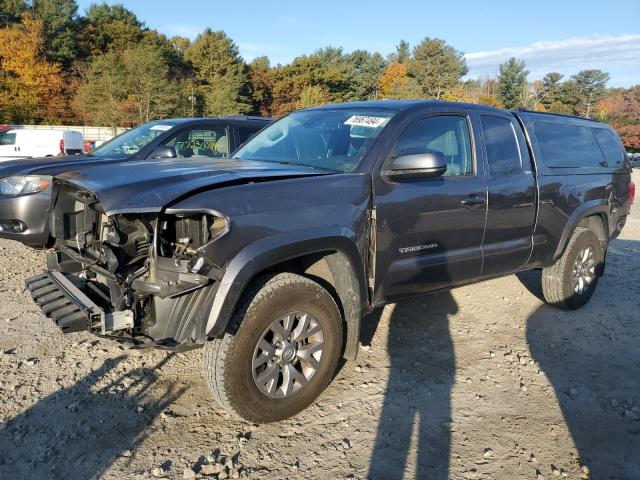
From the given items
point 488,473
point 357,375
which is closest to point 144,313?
point 357,375

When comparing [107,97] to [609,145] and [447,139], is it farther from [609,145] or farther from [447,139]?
[447,139]

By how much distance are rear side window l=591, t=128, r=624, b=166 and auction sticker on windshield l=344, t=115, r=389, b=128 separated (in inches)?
116

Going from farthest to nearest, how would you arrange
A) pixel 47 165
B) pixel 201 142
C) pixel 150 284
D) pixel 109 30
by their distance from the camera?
pixel 109 30 < pixel 201 142 < pixel 47 165 < pixel 150 284

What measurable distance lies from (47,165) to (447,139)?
4323 millimetres

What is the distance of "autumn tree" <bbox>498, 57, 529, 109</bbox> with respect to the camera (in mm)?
69875

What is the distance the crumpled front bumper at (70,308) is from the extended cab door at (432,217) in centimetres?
162

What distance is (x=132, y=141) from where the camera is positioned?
21.2ft

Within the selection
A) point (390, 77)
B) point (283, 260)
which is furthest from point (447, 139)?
point (390, 77)

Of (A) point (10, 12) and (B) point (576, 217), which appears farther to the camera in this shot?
(A) point (10, 12)

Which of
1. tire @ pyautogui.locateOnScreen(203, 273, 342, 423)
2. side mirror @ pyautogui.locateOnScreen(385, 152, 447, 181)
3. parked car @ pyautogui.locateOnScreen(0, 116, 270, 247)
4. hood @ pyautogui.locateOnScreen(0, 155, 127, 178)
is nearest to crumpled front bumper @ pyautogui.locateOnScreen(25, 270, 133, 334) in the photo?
tire @ pyautogui.locateOnScreen(203, 273, 342, 423)

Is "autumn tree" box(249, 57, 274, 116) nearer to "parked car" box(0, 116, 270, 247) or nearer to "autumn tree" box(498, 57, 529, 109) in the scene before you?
"autumn tree" box(498, 57, 529, 109)

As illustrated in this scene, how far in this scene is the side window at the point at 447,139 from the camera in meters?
3.69

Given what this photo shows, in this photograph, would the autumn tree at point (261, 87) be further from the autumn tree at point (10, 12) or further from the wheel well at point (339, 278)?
the wheel well at point (339, 278)

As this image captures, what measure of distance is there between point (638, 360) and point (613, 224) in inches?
74.0
